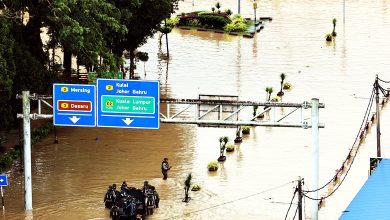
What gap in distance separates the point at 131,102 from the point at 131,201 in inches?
131

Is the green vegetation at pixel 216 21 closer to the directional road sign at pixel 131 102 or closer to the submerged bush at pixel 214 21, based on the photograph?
the submerged bush at pixel 214 21

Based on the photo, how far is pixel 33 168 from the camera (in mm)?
43594

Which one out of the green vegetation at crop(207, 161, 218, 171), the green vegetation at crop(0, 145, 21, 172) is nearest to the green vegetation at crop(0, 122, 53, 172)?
the green vegetation at crop(0, 145, 21, 172)

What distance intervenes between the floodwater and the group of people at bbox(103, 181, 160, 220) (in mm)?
479

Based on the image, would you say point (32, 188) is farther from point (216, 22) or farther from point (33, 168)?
point (216, 22)

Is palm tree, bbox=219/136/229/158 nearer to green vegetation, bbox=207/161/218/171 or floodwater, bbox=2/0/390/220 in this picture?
floodwater, bbox=2/0/390/220

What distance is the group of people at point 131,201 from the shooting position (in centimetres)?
3541

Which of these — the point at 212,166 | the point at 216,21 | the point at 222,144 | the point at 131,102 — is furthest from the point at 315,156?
Answer: the point at 216,21

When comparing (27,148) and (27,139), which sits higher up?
(27,139)

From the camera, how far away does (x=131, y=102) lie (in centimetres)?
3584

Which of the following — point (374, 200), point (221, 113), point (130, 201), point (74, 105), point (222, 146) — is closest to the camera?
point (374, 200)

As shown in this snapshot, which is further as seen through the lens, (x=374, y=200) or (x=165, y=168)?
(x=165, y=168)

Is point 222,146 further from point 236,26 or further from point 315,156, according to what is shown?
point 236,26

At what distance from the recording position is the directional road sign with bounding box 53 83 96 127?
119 feet
